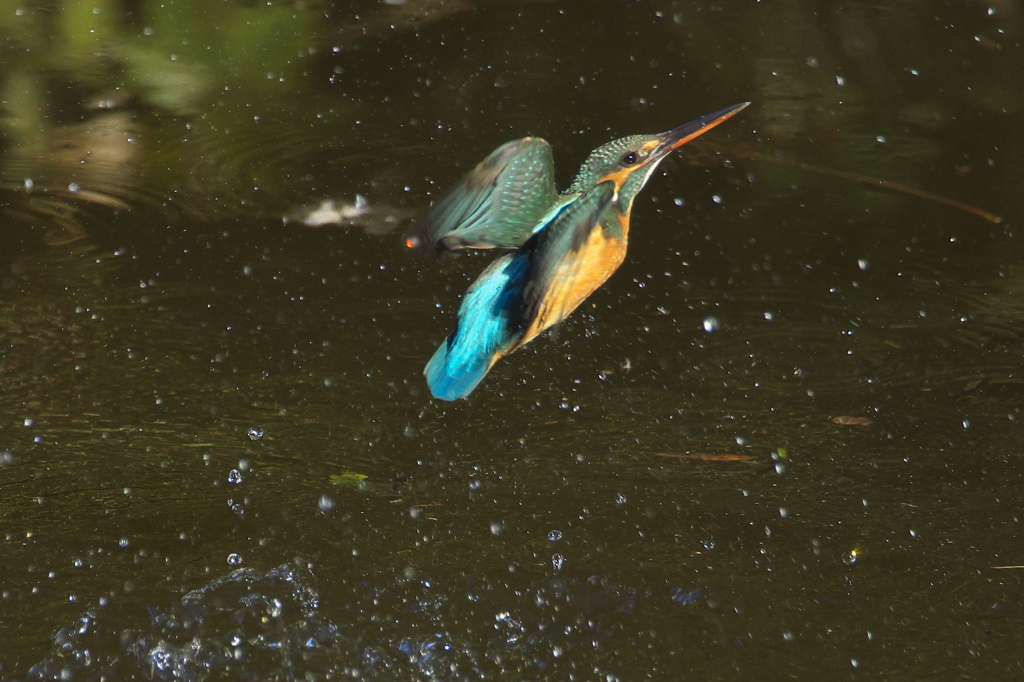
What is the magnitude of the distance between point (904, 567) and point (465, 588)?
2.82 ft

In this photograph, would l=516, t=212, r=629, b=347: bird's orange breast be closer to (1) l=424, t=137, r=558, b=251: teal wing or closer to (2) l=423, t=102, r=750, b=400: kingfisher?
(2) l=423, t=102, r=750, b=400: kingfisher

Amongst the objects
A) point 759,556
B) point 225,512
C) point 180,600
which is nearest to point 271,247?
point 225,512

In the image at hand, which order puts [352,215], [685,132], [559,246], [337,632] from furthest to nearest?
1. [352,215]
2. [685,132]
3. [337,632]
4. [559,246]

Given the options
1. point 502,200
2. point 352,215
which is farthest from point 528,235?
point 352,215

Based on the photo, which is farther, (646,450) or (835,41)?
(835,41)

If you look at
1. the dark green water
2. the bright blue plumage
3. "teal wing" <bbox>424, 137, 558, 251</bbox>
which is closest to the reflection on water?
the dark green water

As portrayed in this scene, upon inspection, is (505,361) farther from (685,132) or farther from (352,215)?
(685,132)

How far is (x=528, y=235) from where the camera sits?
1.85 meters

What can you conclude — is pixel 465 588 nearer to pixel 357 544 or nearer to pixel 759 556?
pixel 357 544

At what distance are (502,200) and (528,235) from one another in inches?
4.1

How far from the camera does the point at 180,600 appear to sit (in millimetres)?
1888

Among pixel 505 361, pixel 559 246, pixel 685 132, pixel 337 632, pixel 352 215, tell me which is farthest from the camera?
pixel 352 215

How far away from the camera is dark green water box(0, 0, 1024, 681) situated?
1.84 metres

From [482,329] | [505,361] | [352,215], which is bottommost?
[505,361]
